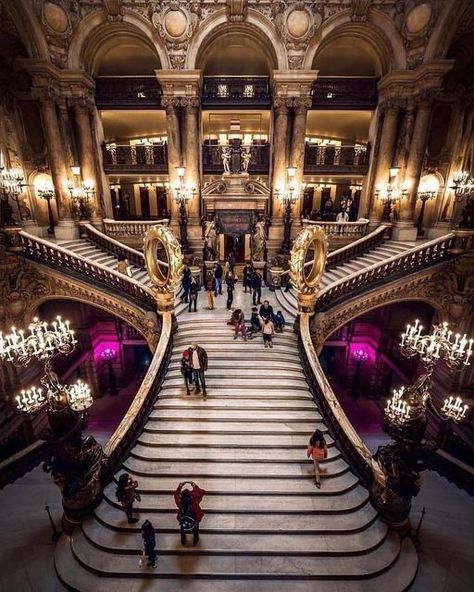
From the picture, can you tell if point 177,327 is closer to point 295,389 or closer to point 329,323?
point 295,389

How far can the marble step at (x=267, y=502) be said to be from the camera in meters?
5.69

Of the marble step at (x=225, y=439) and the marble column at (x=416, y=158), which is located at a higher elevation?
the marble column at (x=416, y=158)

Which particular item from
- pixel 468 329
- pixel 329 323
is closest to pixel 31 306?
pixel 329 323

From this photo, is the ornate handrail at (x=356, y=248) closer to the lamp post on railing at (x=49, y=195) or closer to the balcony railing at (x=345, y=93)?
the balcony railing at (x=345, y=93)

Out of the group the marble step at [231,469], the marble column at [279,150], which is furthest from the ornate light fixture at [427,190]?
the marble step at [231,469]

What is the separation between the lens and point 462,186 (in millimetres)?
10508

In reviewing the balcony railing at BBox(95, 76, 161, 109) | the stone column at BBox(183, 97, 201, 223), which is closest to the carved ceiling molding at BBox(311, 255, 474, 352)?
the stone column at BBox(183, 97, 201, 223)

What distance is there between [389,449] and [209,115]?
17.2 metres

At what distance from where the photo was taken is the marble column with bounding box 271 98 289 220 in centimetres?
1314

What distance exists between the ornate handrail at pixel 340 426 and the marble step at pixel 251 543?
2.84 ft

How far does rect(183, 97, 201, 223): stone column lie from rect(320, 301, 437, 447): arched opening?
8.68 m

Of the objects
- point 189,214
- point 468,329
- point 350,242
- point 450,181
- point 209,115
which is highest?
point 209,115

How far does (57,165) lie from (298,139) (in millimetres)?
10380

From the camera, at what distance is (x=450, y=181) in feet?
44.9
